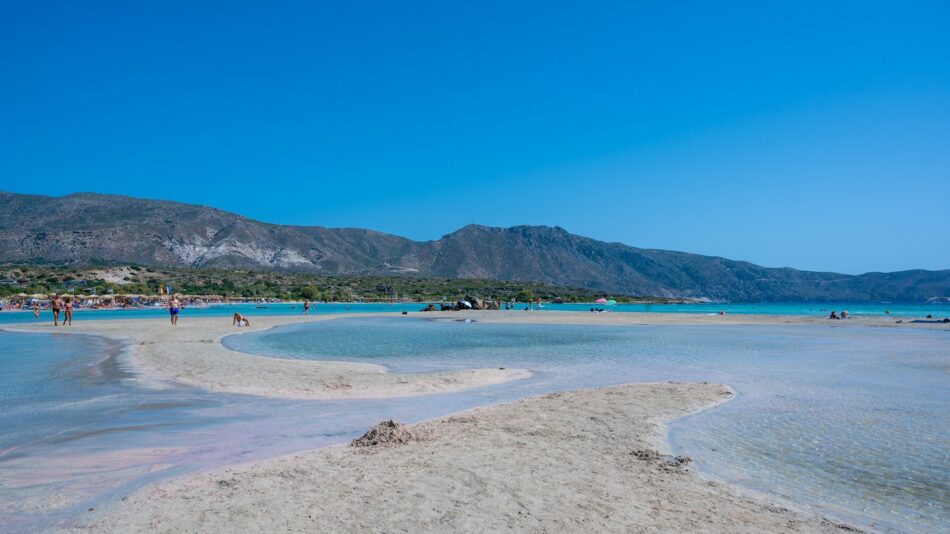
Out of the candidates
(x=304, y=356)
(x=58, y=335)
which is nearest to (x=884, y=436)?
(x=304, y=356)

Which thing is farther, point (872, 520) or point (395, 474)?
point (395, 474)

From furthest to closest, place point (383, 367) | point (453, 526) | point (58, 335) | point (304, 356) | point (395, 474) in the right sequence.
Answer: point (58, 335)
point (304, 356)
point (383, 367)
point (395, 474)
point (453, 526)

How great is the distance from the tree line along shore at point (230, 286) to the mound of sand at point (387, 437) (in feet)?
229

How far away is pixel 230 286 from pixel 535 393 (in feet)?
359

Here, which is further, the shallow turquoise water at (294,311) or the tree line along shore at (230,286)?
the tree line along shore at (230,286)

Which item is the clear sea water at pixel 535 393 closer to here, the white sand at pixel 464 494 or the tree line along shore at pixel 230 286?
the white sand at pixel 464 494

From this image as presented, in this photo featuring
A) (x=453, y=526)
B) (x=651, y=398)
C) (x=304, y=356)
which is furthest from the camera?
(x=304, y=356)

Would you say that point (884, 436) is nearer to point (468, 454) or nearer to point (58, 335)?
point (468, 454)

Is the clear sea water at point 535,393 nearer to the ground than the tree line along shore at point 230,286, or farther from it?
nearer to the ground

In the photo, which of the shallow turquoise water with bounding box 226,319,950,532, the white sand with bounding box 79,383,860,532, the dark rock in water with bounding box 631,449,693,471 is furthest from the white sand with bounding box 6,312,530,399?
the dark rock in water with bounding box 631,449,693,471

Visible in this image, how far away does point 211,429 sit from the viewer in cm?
915

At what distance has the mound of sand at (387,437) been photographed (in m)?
7.92

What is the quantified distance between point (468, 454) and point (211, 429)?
4.35 m

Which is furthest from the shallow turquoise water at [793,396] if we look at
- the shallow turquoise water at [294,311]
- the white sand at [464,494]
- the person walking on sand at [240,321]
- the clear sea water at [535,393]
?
the shallow turquoise water at [294,311]
